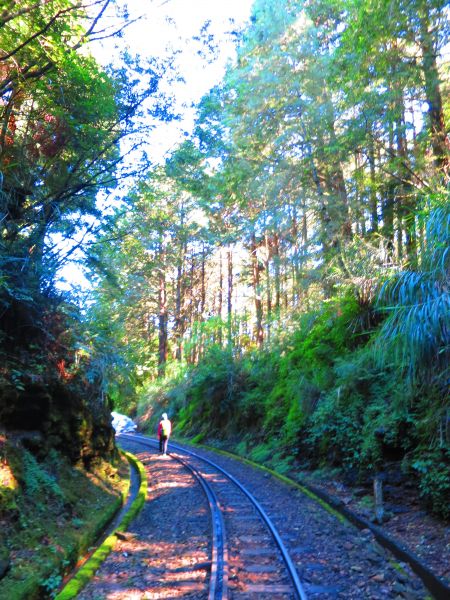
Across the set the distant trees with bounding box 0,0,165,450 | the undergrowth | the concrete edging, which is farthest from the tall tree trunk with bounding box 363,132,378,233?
the concrete edging

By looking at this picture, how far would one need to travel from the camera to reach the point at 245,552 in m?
6.64

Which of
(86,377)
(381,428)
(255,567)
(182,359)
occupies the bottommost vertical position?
(255,567)

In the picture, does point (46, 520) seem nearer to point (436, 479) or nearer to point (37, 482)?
point (37, 482)

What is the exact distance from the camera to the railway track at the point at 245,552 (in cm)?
532

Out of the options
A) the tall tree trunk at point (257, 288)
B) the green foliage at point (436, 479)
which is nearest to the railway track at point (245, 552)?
the green foliage at point (436, 479)

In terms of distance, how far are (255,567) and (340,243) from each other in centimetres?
1033

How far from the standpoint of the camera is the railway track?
17.4ft

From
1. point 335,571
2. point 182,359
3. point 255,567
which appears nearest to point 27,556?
point 255,567

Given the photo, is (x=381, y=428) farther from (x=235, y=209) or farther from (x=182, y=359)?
(x=182, y=359)

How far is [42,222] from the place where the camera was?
1002 centimetres

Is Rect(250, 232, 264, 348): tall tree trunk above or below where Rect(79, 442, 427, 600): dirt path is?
above

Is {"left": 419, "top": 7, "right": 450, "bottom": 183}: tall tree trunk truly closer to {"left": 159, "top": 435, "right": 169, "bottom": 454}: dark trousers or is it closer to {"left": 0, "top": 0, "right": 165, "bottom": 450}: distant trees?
{"left": 0, "top": 0, "right": 165, "bottom": 450}: distant trees

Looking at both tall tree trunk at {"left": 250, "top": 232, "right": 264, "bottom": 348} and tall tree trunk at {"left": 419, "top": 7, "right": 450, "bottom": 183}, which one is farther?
tall tree trunk at {"left": 250, "top": 232, "right": 264, "bottom": 348}

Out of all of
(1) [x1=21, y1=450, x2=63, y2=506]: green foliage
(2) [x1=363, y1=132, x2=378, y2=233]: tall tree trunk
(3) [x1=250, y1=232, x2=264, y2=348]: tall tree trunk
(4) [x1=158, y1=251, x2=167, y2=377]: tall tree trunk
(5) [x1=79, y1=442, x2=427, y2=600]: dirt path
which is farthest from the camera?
(4) [x1=158, y1=251, x2=167, y2=377]: tall tree trunk
